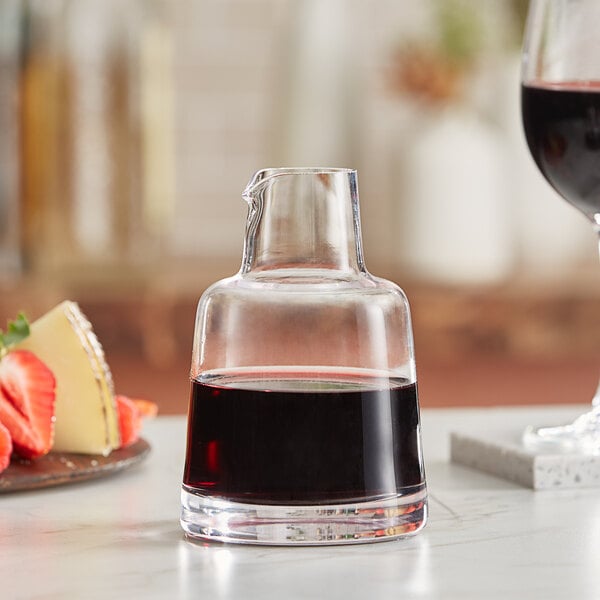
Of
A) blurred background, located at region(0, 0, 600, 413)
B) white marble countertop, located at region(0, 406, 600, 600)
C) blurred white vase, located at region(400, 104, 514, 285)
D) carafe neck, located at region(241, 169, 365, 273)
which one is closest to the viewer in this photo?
white marble countertop, located at region(0, 406, 600, 600)

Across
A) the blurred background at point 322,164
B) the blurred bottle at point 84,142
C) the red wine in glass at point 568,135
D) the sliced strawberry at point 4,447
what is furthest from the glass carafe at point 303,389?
the blurred bottle at point 84,142

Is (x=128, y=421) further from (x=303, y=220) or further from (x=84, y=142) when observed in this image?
(x=84, y=142)

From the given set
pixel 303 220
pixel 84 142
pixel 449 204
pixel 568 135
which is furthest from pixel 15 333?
pixel 449 204

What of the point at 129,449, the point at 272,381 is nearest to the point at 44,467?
the point at 129,449

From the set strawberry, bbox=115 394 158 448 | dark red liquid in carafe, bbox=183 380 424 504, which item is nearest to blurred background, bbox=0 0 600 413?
strawberry, bbox=115 394 158 448

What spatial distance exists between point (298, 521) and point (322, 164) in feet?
5.76

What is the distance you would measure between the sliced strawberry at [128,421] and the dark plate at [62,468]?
0.01m

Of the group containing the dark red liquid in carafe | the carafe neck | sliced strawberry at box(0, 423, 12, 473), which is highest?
the carafe neck

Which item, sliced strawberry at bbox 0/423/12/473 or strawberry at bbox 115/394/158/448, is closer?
sliced strawberry at bbox 0/423/12/473

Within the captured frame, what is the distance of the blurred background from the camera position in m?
2.11

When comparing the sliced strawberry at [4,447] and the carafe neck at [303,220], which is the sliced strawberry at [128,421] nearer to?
the sliced strawberry at [4,447]

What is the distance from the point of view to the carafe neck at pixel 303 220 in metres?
0.68

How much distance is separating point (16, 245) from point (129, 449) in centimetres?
138

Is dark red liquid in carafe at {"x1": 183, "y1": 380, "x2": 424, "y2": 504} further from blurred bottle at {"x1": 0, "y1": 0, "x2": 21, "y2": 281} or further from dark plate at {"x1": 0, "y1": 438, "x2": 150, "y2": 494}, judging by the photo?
blurred bottle at {"x1": 0, "y1": 0, "x2": 21, "y2": 281}
